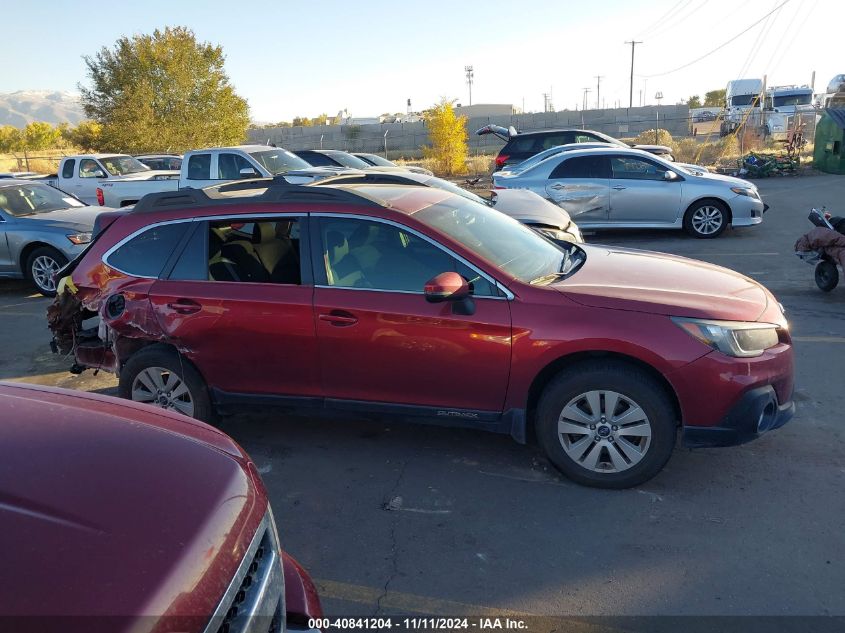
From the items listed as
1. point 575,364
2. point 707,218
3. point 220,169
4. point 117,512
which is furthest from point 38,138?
point 117,512

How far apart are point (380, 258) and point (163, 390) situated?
184 cm

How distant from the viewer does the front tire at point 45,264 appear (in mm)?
10008

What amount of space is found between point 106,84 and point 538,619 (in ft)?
118

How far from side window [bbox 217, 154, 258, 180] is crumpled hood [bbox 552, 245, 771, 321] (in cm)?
1058

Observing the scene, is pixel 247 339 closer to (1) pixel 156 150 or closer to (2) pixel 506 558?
(2) pixel 506 558

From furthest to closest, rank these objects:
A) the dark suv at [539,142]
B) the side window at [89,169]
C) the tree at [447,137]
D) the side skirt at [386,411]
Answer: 1. the tree at [447,137]
2. the dark suv at [539,142]
3. the side window at [89,169]
4. the side skirt at [386,411]

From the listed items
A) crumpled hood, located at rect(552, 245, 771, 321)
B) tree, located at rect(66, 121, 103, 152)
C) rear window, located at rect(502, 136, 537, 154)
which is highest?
tree, located at rect(66, 121, 103, 152)

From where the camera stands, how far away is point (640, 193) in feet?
40.4

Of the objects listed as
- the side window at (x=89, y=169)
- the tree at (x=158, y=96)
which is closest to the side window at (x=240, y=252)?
the side window at (x=89, y=169)

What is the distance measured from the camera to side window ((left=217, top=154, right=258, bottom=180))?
14.0m

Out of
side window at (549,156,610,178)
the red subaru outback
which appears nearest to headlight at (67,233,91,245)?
the red subaru outback

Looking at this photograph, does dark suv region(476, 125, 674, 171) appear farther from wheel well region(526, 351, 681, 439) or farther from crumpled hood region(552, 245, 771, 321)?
wheel well region(526, 351, 681, 439)

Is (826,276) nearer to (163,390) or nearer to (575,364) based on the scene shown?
(575,364)

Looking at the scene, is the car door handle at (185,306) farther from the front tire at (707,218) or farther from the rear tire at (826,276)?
the front tire at (707,218)
